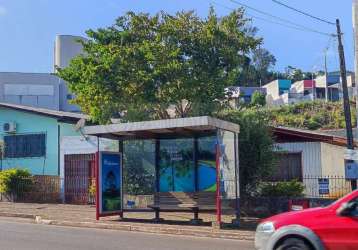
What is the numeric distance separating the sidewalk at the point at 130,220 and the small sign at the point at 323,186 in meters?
4.24

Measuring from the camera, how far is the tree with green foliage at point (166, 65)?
2159 cm

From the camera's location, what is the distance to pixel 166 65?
69.7 ft

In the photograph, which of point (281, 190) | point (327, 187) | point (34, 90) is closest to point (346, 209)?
point (281, 190)

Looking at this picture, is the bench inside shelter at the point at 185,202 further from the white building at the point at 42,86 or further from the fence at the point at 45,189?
the white building at the point at 42,86

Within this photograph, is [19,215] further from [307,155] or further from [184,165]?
[307,155]

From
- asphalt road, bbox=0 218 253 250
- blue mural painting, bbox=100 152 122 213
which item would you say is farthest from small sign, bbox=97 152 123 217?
asphalt road, bbox=0 218 253 250

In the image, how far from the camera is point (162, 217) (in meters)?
20.5

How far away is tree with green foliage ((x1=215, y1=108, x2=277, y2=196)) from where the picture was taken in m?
20.8

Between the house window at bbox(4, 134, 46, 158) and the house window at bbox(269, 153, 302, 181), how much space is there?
11.9 m

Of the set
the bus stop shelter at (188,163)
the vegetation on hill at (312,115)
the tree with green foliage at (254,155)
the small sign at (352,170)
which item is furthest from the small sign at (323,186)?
the vegetation on hill at (312,115)

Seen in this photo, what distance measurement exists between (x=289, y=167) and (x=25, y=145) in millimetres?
13722

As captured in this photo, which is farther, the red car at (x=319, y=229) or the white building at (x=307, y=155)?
the white building at (x=307, y=155)

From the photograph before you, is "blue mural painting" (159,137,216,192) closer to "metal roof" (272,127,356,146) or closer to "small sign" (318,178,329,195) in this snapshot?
"small sign" (318,178,329,195)

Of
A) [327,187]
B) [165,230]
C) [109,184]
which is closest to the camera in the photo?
[165,230]
